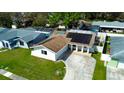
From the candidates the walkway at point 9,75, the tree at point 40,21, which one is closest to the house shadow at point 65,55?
the walkway at point 9,75

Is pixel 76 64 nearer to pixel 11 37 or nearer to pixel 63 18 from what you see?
pixel 11 37

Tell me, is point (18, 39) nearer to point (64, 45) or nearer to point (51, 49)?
point (51, 49)

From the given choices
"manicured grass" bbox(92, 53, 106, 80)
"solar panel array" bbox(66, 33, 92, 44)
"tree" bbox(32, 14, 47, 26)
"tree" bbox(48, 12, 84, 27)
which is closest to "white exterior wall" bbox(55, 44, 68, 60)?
"solar panel array" bbox(66, 33, 92, 44)

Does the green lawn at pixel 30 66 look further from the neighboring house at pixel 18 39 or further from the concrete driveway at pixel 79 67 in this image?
the neighboring house at pixel 18 39

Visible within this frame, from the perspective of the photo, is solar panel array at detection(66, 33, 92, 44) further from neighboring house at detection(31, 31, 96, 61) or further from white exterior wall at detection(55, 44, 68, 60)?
white exterior wall at detection(55, 44, 68, 60)

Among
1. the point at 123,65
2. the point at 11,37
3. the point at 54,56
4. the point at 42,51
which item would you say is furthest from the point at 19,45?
the point at 123,65

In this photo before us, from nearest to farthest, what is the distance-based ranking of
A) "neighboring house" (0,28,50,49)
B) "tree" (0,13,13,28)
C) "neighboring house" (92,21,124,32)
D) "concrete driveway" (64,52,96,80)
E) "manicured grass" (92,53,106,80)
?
1. "manicured grass" (92,53,106,80)
2. "concrete driveway" (64,52,96,80)
3. "neighboring house" (0,28,50,49)
4. "neighboring house" (92,21,124,32)
5. "tree" (0,13,13,28)
